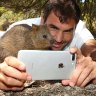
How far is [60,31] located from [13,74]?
48.4 inches

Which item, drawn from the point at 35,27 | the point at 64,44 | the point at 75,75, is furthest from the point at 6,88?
the point at 35,27

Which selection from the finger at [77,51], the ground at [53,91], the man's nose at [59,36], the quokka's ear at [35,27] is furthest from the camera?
the quokka's ear at [35,27]

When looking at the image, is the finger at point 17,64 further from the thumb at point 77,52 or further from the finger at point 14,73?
the thumb at point 77,52

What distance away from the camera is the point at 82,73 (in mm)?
2936

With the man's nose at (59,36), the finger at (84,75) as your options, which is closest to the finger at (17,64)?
the finger at (84,75)

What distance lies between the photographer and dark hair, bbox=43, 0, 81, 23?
372cm

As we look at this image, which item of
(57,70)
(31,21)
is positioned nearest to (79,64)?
(57,70)

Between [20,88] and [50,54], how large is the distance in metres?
0.35

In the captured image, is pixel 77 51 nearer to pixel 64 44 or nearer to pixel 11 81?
pixel 11 81

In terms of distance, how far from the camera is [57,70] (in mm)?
2828

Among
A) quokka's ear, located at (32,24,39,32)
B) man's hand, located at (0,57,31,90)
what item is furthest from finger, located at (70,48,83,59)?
quokka's ear, located at (32,24,39,32)

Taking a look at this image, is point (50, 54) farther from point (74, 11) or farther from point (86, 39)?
point (86, 39)

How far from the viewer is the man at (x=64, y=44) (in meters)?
2.60

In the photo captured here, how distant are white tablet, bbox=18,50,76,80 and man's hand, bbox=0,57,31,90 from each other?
0.10 meters
